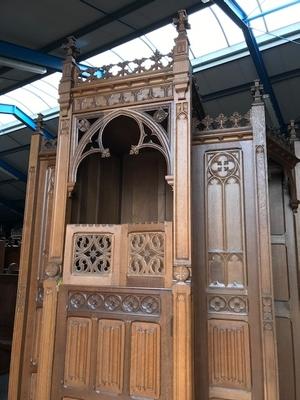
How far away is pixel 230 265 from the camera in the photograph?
274 cm

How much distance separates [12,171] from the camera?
1150cm

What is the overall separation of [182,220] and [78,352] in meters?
1.30

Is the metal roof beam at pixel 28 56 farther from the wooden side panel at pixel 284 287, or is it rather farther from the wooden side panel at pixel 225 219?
the wooden side panel at pixel 284 287

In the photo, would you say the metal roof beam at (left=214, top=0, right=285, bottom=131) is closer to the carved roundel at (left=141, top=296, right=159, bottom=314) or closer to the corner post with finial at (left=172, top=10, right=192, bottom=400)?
the corner post with finial at (left=172, top=10, right=192, bottom=400)

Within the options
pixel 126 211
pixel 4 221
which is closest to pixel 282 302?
pixel 126 211

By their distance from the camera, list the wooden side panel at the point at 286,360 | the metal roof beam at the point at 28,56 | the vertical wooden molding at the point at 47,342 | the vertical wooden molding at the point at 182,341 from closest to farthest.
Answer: the vertical wooden molding at the point at 182,341
the vertical wooden molding at the point at 47,342
the wooden side panel at the point at 286,360
the metal roof beam at the point at 28,56

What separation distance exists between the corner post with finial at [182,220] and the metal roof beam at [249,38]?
7.81 ft

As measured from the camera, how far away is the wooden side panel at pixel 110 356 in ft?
7.96

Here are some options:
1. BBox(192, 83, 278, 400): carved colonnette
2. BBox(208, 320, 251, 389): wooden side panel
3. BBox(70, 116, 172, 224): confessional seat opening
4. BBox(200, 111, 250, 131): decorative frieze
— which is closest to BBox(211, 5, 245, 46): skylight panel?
BBox(70, 116, 172, 224): confessional seat opening

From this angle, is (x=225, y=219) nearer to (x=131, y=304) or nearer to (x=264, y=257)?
(x=264, y=257)

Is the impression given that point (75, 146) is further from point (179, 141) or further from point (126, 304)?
point (126, 304)

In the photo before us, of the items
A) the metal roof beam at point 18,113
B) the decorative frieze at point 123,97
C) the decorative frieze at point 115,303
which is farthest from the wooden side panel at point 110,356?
the metal roof beam at point 18,113

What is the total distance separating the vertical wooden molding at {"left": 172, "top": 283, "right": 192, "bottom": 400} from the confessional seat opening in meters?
1.43

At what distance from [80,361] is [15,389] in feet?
3.57
